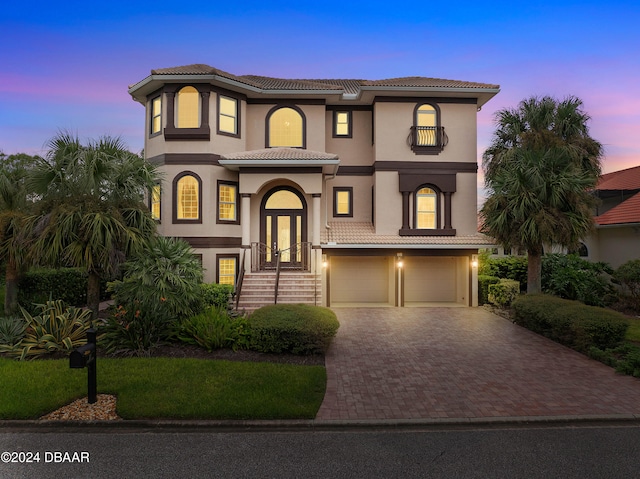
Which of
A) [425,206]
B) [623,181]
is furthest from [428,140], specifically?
[623,181]

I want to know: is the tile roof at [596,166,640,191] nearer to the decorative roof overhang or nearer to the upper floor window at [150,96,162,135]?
the decorative roof overhang

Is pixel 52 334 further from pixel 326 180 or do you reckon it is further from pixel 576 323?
pixel 576 323

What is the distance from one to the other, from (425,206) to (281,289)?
26.0 ft

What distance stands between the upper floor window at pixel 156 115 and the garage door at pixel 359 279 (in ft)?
32.6

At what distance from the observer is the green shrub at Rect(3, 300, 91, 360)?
816cm

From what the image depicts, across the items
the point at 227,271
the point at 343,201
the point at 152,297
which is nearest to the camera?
Answer: the point at 152,297

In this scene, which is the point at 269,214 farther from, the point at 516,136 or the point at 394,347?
the point at 516,136

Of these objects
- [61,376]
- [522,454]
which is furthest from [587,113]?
[61,376]

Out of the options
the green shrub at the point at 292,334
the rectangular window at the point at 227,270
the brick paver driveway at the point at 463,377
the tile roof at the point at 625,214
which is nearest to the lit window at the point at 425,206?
the brick paver driveway at the point at 463,377

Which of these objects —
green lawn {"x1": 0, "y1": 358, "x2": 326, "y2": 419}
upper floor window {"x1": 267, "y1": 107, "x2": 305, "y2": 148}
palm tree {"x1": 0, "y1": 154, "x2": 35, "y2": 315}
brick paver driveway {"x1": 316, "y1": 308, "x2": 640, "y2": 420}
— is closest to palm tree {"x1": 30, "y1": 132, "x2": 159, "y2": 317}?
palm tree {"x1": 0, "y1": 154, "x2": 35, "y2": 315}

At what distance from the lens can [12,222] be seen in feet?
34.3

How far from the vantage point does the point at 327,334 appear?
28.7 ft

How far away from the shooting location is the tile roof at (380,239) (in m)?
15.6

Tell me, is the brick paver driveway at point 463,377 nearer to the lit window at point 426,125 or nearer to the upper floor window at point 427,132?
the upper floor window at point 427,132
